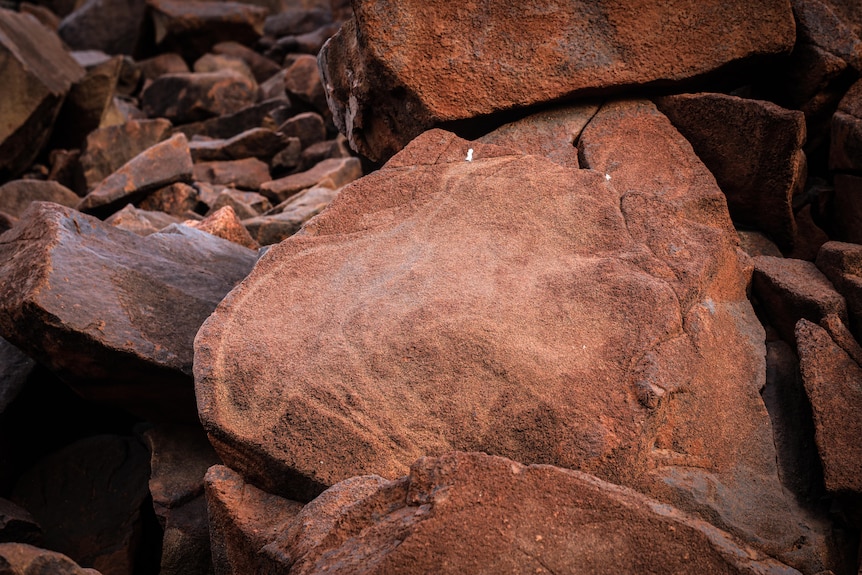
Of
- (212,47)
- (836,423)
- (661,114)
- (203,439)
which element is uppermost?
(661,114)

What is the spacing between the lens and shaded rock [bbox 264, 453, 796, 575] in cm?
127

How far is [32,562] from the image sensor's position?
5.40 ft

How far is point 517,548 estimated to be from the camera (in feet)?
4.23

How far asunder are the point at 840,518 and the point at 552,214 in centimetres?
97

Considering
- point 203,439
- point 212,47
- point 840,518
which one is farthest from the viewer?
point 212,47

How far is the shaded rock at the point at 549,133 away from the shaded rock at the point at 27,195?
12.0ft

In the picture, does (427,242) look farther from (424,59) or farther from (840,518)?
(840,518)

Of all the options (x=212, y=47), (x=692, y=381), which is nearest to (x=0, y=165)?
(x=212, y=47)

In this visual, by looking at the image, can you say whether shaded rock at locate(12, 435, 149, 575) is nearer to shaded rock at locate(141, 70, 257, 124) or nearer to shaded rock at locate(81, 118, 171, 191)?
shaded rock at locate(81, 118, 171, 191)

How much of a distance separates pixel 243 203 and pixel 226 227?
153 cm

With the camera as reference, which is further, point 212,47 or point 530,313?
point 212,47

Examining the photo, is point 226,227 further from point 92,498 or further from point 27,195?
point 27,195

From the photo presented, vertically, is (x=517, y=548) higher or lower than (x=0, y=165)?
higher

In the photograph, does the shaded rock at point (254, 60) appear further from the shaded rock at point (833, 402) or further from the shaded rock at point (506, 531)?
the shaded rock at point (506, 531)
